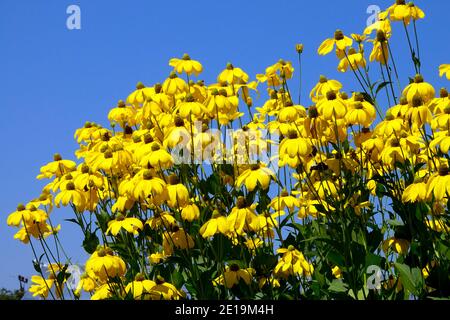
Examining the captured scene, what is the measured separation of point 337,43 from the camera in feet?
19.7

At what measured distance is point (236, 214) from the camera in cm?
486

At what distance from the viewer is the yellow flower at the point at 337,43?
5978 mm

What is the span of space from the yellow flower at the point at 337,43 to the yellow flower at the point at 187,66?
1014 millimetres

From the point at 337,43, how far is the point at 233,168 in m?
1.35

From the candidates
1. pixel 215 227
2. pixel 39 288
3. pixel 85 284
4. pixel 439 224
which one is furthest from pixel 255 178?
pixel 39 288

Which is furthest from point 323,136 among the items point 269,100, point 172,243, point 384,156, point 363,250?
point 269,100

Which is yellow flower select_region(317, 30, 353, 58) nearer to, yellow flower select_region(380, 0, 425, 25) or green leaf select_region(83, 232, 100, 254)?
yellow flower select_region(380, 0, 425, 25)

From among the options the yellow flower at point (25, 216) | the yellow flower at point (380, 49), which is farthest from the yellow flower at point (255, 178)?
the yellow flower at point (25, 216)

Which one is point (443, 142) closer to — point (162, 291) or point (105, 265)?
point (162, 291)

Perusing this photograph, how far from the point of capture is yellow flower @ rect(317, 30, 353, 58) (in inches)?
235

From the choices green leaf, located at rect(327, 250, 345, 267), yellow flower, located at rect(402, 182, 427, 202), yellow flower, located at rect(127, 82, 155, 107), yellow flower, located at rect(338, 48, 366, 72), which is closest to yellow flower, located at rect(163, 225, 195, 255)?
green leaf, located at rect(327, 250, 345, 267)

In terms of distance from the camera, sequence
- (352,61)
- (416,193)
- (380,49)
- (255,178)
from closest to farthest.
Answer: (416,193) → (255,178) → (380,49) → (352,61)

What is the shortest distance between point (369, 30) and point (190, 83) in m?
1.59

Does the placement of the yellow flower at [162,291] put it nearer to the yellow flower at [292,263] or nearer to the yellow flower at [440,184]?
the yellow flower at [292,263]
